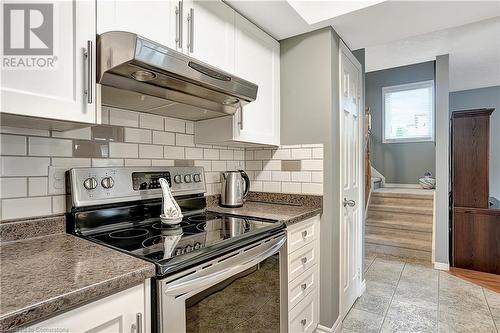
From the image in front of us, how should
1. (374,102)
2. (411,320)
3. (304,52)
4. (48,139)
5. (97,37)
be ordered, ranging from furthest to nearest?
(374,102)
(411,320)
(304,52)
(48,139)
(97,37)

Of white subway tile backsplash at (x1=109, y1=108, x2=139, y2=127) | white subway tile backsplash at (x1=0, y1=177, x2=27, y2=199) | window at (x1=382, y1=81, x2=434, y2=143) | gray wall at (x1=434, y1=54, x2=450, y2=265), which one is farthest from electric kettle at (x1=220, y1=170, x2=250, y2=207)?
window at (x1=382, y1=81, x2=434, y2=143)

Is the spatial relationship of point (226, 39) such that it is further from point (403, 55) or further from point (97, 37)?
point (403, 55)

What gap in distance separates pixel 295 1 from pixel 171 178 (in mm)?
1322

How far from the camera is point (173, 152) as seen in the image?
5.51 ft

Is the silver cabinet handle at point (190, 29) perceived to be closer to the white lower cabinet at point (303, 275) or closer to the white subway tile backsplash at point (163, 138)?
the white subway tile backsplash at point (163, 138)

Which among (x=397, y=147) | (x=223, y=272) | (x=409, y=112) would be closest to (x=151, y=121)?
(x=223, y=272)

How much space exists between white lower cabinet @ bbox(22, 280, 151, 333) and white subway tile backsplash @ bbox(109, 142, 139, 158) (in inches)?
31.8

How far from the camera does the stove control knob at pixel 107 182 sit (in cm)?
127

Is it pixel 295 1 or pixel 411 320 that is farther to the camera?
pixel 411 320

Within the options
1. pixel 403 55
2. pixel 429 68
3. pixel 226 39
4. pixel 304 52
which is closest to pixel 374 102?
pixel 429 68

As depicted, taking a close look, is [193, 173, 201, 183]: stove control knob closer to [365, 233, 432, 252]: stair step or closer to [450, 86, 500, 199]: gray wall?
[365, 233, 432, 252]: stair step

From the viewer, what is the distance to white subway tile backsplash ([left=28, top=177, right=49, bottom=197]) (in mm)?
1097

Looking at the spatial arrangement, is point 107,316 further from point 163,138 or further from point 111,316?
point 163,138

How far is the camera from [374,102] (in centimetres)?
539
